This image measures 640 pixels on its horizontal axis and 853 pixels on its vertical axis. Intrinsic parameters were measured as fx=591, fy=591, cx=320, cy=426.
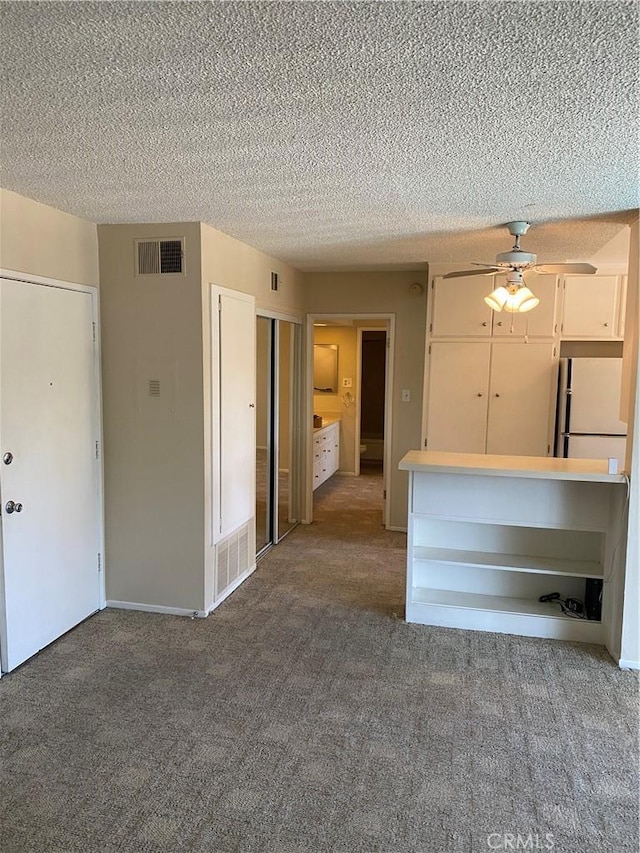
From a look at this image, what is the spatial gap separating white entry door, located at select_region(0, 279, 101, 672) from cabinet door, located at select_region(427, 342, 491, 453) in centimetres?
287

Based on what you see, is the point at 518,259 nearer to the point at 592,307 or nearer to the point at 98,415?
the point at 592,307

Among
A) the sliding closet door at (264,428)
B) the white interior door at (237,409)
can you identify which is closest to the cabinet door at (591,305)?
the sliding closet door at (264,428)

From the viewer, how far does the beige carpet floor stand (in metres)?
2.10

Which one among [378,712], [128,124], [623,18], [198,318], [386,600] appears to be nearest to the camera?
[623,18]

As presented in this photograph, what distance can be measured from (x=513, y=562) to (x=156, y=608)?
91.9 inches

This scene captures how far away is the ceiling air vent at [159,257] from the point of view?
3639 millimetres

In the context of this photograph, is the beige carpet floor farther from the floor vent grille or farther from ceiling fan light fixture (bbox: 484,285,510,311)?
ceiling fan light fixture (bbox: 484,285,510,311)

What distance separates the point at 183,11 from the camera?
1392 mm

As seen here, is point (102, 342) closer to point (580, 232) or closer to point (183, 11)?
point (183, 11)

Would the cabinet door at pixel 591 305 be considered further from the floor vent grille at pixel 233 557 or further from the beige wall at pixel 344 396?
the beige wall at pixel 344 396

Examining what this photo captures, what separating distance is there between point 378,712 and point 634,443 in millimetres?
1948

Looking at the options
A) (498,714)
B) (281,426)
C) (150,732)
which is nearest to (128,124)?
(150,732)

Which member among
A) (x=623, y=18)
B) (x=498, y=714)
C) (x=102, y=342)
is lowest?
(x=498, y=714)

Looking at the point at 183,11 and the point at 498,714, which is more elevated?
the point at 183,11
